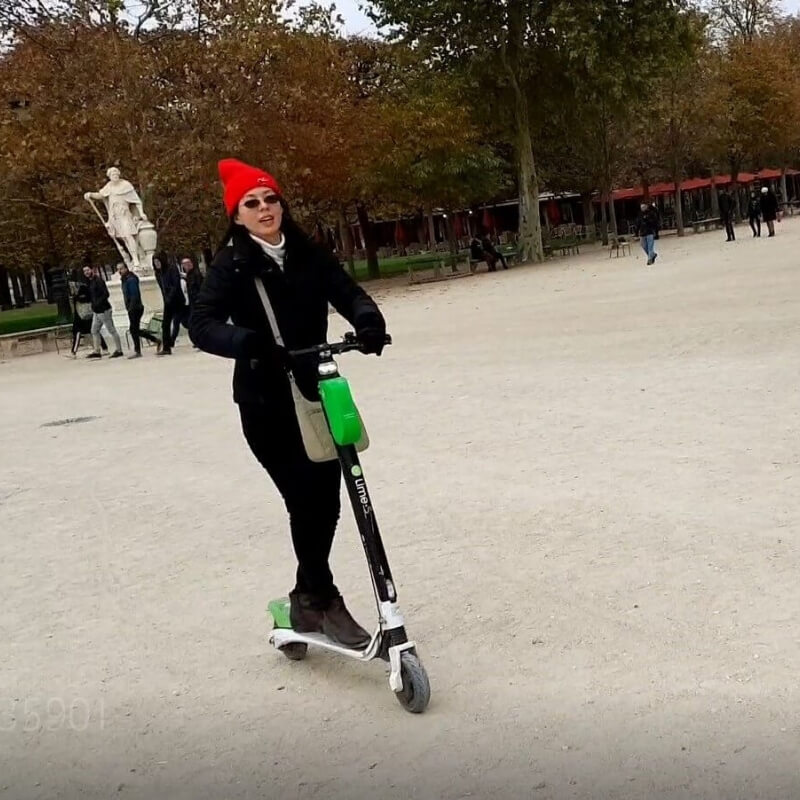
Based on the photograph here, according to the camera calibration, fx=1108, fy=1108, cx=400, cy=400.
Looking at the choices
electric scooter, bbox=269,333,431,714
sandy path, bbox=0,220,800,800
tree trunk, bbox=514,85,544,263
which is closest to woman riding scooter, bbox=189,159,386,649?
electric scooter, bbox=269,333,431,714

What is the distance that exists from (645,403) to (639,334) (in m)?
5.05

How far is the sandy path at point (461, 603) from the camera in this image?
11.4ft

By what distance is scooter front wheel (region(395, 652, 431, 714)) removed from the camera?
378 cm

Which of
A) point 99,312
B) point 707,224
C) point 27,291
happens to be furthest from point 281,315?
point 27,291

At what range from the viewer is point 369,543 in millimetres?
3994

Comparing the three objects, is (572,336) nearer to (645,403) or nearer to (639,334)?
(639,334)

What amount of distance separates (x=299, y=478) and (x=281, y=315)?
616 millimetres

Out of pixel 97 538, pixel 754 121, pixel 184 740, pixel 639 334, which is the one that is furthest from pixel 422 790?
pixel 754 121

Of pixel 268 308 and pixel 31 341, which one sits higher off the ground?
pixel 268 308

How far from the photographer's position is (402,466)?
7.75 meters

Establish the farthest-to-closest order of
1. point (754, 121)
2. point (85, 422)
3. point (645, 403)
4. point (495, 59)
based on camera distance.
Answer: point (754, 121)
point (495, 59)
point (85, 422)
point (645, 403)

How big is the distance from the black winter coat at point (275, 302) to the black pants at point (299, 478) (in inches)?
2.9

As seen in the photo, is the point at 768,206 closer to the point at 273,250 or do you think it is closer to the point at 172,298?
the point at 172,298

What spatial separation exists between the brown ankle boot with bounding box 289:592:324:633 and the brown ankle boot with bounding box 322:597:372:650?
0.03 meters
